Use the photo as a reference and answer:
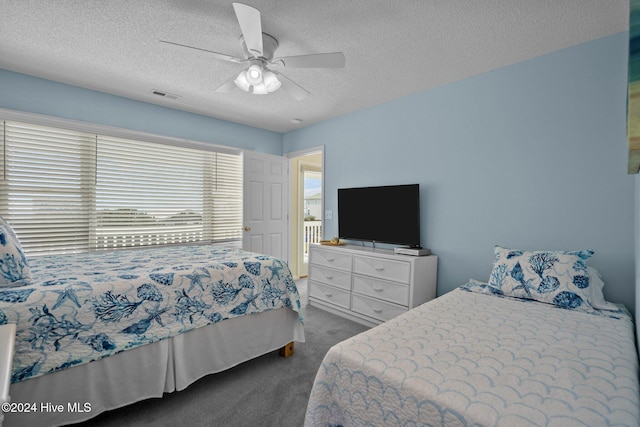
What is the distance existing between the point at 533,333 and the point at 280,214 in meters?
3.69

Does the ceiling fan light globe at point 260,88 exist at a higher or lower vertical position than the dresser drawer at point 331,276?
higher

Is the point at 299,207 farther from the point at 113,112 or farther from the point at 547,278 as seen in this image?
the point at 547,278

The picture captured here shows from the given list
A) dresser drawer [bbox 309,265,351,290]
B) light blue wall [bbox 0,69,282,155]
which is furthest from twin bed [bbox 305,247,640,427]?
light blue wall [bbox 0,69,282,155]

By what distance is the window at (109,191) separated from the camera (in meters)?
2.85

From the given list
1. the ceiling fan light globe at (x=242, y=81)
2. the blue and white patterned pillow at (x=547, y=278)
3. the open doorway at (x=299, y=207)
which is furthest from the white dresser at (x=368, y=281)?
the ceiling fan light globe at (x=242, y=81)

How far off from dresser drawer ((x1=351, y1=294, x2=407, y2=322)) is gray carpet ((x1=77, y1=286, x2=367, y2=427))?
2.83ft

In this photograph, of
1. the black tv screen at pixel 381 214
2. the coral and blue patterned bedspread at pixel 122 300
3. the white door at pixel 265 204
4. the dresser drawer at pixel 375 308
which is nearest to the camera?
the coral and blue patterned bedspread at pixel 122 300

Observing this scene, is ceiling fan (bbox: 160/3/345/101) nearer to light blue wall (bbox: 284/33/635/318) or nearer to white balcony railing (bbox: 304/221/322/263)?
light blue wall (bbox: 284/33/635/318)

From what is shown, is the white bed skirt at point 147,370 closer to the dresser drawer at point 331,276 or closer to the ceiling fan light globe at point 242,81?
the dresser drawer at point 331,276

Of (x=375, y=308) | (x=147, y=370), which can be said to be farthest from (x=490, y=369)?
(x=375, y=308)

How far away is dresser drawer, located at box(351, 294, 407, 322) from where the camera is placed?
9.73ft

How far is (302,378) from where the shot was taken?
2.18 metres

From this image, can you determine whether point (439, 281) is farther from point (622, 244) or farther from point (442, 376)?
point (442, 376)

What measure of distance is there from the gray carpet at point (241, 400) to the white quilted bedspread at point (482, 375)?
0.71m
